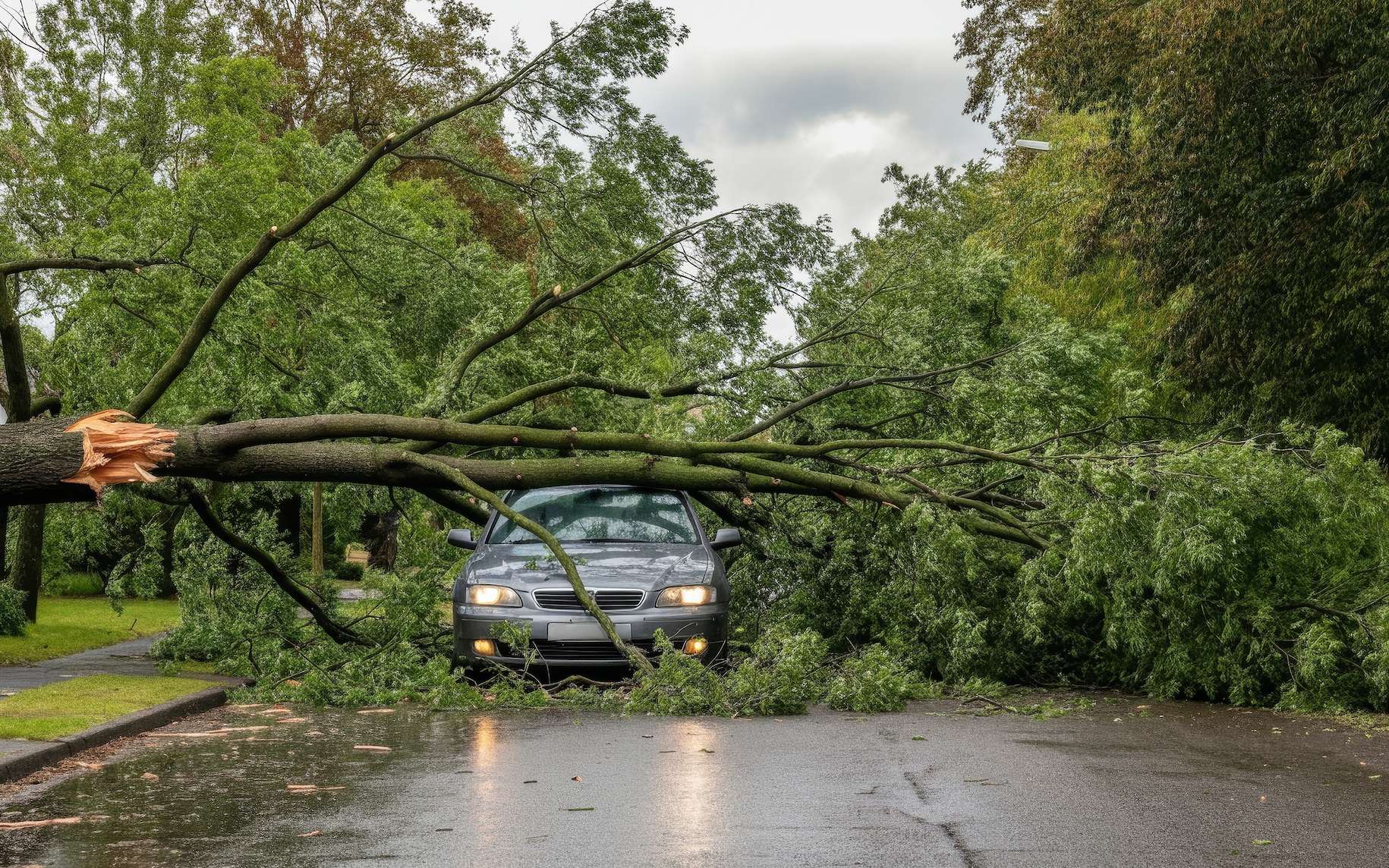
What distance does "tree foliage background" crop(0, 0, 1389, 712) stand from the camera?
1078cm

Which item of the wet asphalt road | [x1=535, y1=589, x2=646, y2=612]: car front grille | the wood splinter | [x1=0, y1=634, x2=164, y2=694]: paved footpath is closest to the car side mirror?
[x1=535, y1=589, x2=646, y2=612]: car front grille

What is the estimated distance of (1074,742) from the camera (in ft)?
28.3

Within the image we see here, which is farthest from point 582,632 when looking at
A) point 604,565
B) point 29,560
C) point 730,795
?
point 29,560

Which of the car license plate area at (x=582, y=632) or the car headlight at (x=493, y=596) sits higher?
the car headlight at (x=493, y=596)

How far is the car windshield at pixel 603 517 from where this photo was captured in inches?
482

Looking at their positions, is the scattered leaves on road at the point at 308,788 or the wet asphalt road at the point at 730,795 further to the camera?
the scattered leaves on road at the point at 308,788

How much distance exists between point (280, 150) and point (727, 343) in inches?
622

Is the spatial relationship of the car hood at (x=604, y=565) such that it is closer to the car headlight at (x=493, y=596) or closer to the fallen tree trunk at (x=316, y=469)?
the car headlight at (x=493, y=596)

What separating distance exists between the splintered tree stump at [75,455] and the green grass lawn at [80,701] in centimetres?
151

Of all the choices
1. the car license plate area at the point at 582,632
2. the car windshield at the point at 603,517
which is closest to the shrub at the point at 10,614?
the car windshield at the point at 603,517

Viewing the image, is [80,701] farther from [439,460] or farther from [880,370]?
[880,370]

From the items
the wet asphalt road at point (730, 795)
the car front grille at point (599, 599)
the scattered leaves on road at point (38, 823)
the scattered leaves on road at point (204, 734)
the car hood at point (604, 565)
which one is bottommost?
the scattered leaves on road at point (204, 734)

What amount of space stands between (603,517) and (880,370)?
298cm

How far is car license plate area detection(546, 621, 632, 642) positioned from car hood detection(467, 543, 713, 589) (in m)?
0.36
